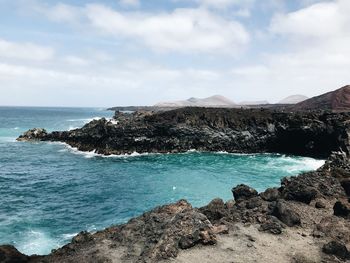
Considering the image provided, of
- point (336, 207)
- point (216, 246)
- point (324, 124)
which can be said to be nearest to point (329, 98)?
point (324, 124)

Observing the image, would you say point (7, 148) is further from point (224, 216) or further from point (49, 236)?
point (224, 216)

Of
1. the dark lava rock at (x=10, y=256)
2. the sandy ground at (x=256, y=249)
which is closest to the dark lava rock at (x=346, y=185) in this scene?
the sandy ground at (x=256, y=249)

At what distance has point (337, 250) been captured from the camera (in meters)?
19.4

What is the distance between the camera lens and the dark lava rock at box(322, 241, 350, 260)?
756 inches

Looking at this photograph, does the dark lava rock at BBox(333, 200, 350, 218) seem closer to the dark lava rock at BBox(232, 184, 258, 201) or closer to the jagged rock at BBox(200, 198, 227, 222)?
the dark lava rock at BBox(232, 184, 258, 201)

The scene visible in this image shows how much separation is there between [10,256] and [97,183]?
32.9m

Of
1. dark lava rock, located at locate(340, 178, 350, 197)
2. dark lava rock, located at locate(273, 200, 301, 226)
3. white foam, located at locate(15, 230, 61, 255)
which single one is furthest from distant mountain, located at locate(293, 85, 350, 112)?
white foam, located at locate(15, 230, 61, 255)

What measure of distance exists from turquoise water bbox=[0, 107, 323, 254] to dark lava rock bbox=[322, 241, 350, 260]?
794 inches

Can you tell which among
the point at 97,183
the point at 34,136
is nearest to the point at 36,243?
the point at 97,183

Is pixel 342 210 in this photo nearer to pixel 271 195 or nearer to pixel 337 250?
pixel 271 195

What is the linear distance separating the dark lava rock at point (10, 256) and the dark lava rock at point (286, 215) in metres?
14.9

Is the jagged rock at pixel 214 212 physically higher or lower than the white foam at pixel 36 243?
higher

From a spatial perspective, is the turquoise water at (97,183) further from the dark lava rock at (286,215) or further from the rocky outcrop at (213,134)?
the dark lava rock at (286,215)

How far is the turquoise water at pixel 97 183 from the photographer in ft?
114
